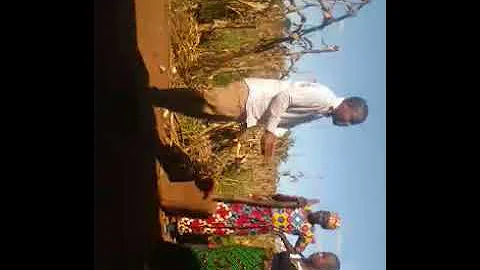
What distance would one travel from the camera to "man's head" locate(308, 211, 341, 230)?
2.99 m

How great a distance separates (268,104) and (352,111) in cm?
30

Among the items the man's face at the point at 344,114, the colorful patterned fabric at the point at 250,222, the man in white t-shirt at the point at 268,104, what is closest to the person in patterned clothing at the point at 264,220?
the colorful patterned fabric at the point at 250,222

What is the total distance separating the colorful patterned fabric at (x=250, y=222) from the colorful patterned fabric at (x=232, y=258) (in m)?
0.06

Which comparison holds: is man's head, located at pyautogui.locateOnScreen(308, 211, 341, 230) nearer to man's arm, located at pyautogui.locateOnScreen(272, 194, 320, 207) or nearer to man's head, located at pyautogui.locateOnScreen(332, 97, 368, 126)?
man's arm, located at pyautogui.locateOnScreen(272, 194, 320, 207)

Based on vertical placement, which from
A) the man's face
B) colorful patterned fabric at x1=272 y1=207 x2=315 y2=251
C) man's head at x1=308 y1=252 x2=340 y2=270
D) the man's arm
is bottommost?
man's head at x1=308 y1=252 x2=340 y2=270

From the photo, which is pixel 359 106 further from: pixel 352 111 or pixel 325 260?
pixel 325 260

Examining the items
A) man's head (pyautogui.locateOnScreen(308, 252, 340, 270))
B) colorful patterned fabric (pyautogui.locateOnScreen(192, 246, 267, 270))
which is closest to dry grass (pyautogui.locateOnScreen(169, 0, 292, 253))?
colorful patterned fabric (pyautogui.locateOnScreen(192, 246, 267, 270))

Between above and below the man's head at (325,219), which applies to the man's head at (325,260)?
below

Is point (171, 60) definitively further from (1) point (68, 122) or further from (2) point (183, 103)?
(1) point (68, 122)

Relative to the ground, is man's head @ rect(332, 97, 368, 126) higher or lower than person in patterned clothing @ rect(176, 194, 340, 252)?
higher

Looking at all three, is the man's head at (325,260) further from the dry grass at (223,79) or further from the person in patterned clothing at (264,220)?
the dry grass at (223,79)

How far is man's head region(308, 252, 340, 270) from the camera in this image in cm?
301

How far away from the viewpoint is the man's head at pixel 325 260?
9.87ft
